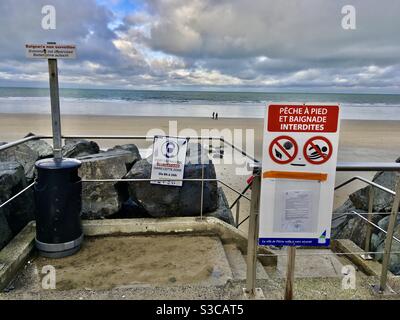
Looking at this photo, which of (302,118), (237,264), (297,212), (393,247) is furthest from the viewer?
(393,247)

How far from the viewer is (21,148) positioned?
5426mm

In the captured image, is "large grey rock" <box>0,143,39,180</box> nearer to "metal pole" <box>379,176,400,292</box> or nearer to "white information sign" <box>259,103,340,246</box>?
"white information sign" <box>259,103,340,246</box>

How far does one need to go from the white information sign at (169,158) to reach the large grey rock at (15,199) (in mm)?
1465

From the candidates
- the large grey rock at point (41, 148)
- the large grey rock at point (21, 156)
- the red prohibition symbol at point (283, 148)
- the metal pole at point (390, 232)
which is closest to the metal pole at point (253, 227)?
the red prohibition symbol at point (283, 148)

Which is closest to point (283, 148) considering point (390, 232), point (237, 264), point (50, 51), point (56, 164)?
point (390, 232)

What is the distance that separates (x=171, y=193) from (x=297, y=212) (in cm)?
220

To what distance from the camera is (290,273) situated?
230cm

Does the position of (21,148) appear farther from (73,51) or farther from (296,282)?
(296,282)

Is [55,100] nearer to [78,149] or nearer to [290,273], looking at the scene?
[78,149]

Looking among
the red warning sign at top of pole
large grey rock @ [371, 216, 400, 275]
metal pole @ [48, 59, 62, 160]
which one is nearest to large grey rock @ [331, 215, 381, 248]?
large grey rock @ [371, 216, 400, 275]

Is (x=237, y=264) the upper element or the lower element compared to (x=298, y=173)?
lower

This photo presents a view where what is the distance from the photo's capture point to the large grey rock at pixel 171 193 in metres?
4.15
